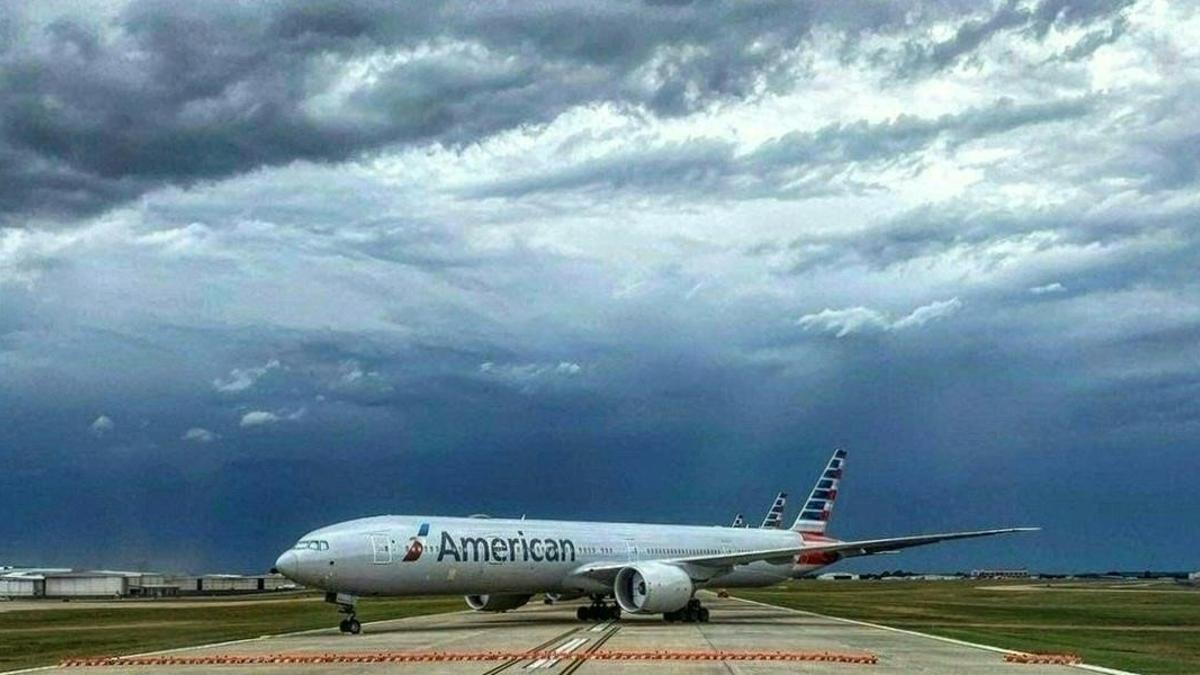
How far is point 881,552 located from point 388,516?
25298 mm

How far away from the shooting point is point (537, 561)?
47062mm

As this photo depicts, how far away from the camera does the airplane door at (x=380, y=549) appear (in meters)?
40.5

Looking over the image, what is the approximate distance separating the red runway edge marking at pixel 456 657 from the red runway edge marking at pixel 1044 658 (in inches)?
119

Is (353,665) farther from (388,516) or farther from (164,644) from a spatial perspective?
(388,516)

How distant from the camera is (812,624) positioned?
160ft

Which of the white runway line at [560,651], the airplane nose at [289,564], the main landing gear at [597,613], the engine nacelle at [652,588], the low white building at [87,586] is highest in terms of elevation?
the low white building at [87,586]

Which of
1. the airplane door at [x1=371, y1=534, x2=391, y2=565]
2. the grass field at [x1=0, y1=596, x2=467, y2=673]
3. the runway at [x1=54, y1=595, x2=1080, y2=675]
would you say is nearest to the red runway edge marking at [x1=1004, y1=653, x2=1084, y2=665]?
the runway at [x1=54, y1=595, x2=1080, y2=675]

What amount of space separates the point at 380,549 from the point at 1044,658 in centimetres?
2073

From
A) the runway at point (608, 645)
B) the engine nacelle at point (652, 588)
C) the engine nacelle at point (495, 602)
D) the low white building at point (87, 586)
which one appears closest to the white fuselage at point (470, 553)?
the runway at point (608, 645)

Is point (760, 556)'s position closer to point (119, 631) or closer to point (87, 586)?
point (119, 631)

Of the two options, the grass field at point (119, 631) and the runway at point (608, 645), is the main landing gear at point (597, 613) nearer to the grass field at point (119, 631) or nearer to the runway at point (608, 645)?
the runway at point (608, 645)

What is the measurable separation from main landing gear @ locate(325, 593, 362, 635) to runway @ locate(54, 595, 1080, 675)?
23.3 inches

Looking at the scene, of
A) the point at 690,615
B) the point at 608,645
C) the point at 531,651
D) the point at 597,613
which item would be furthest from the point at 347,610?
the point at 690,615

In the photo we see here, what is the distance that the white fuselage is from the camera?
39656 mm
